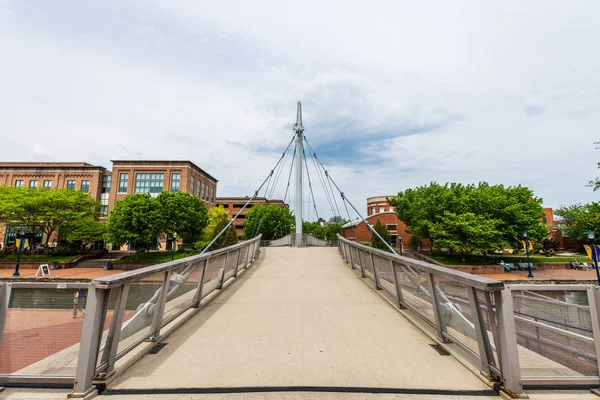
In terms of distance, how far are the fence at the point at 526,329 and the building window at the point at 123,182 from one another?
55069 mm

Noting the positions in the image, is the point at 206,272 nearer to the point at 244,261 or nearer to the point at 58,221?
the point at 244,261

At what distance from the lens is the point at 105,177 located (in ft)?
165

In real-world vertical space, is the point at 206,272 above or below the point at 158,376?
above

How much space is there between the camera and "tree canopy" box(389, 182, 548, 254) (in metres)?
26.3

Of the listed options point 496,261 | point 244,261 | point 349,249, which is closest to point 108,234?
point 244,261

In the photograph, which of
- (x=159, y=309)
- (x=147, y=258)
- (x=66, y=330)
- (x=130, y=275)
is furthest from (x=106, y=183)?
(x=130, y=275)

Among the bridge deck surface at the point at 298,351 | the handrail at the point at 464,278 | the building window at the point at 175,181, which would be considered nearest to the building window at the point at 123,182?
the building window at the point at 175,181

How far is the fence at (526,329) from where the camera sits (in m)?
2.46

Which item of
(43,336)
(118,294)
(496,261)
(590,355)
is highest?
(118,294)

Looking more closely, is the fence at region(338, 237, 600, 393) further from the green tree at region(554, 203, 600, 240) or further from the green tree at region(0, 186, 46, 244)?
the green tree at region(0, 186, 46, 244)

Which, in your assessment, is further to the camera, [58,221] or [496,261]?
[58,221]

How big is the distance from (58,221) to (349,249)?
39.7 metres

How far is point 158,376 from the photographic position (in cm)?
270

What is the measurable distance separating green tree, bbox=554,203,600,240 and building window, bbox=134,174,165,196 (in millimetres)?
56496
